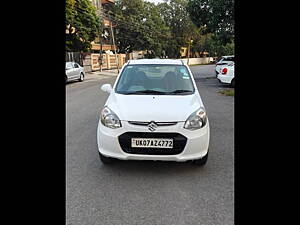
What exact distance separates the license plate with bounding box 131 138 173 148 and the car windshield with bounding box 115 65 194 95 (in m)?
1.03

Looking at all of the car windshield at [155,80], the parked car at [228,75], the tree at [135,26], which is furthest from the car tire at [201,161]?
the tree at [135,26]

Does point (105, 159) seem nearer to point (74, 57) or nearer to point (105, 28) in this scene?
point (74, 57)

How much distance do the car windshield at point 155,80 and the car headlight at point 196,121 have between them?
672 mm

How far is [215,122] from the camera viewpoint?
255 inches

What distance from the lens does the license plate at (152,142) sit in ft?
10.8

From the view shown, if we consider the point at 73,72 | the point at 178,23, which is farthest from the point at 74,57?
the point at 178,23

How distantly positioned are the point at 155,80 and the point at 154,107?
3.39ft

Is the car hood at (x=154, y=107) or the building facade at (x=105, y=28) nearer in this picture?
the car hood at (x=154, y=107)

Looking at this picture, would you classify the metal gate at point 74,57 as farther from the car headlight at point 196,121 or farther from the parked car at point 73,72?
the car headlight at point 196,121

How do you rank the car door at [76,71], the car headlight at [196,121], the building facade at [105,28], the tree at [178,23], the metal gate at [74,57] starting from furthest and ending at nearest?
the tree at [178,23] → the building facade at [105,28] → the metal gate at [74,57] → the car door at [76,71] → the car headlight at [196,121]

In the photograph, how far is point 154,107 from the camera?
11.6ft
